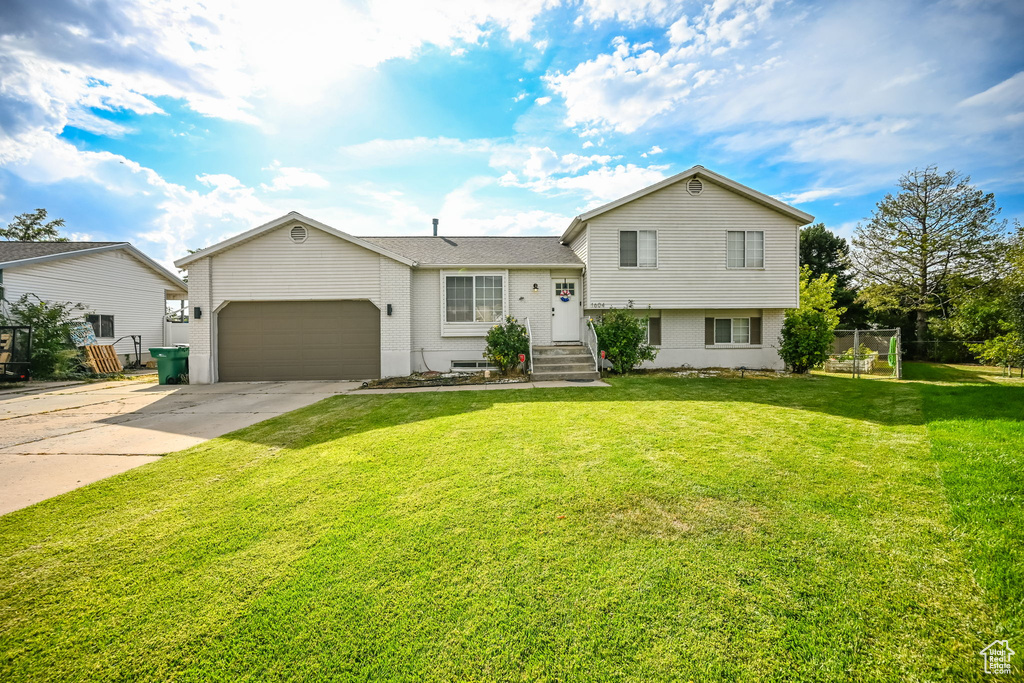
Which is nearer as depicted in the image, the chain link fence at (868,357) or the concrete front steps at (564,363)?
the concrete front steps at (564,363)

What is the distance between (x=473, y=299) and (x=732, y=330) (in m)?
9.43

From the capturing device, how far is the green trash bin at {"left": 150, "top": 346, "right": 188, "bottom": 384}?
12.4m

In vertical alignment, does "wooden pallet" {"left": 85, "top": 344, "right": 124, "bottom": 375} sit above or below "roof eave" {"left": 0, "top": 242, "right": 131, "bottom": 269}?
below

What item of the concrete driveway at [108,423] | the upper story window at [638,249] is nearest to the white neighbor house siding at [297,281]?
the concrete driveway at [108,423]

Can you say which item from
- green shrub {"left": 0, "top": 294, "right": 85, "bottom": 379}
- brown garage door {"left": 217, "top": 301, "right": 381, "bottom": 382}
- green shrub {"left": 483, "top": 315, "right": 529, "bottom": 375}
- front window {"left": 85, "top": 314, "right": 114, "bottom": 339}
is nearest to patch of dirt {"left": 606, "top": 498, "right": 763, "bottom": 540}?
green shrub {"left": 483, "top": 315, "right": 529, "bottom": 375}

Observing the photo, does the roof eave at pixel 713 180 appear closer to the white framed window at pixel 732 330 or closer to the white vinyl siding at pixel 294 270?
the white framed window at pixel 732 330

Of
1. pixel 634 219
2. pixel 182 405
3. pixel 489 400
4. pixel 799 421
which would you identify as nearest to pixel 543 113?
pixel 634 219

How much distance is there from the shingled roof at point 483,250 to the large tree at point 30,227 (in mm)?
34878

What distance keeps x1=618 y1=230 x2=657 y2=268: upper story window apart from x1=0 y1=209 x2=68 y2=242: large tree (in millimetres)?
44290

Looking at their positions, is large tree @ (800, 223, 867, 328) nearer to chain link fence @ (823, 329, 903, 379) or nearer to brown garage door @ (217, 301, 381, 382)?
chain link fence @ (823, 329, 903, 379)

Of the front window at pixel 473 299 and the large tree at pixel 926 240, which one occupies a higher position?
the large tree at pixel 926 240

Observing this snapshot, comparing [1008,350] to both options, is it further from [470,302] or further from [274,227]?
[274,227]

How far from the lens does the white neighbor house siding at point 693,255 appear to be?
1345 centimetres

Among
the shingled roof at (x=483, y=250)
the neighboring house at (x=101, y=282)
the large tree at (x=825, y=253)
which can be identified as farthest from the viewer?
the large tree at (x=825, y=253)
